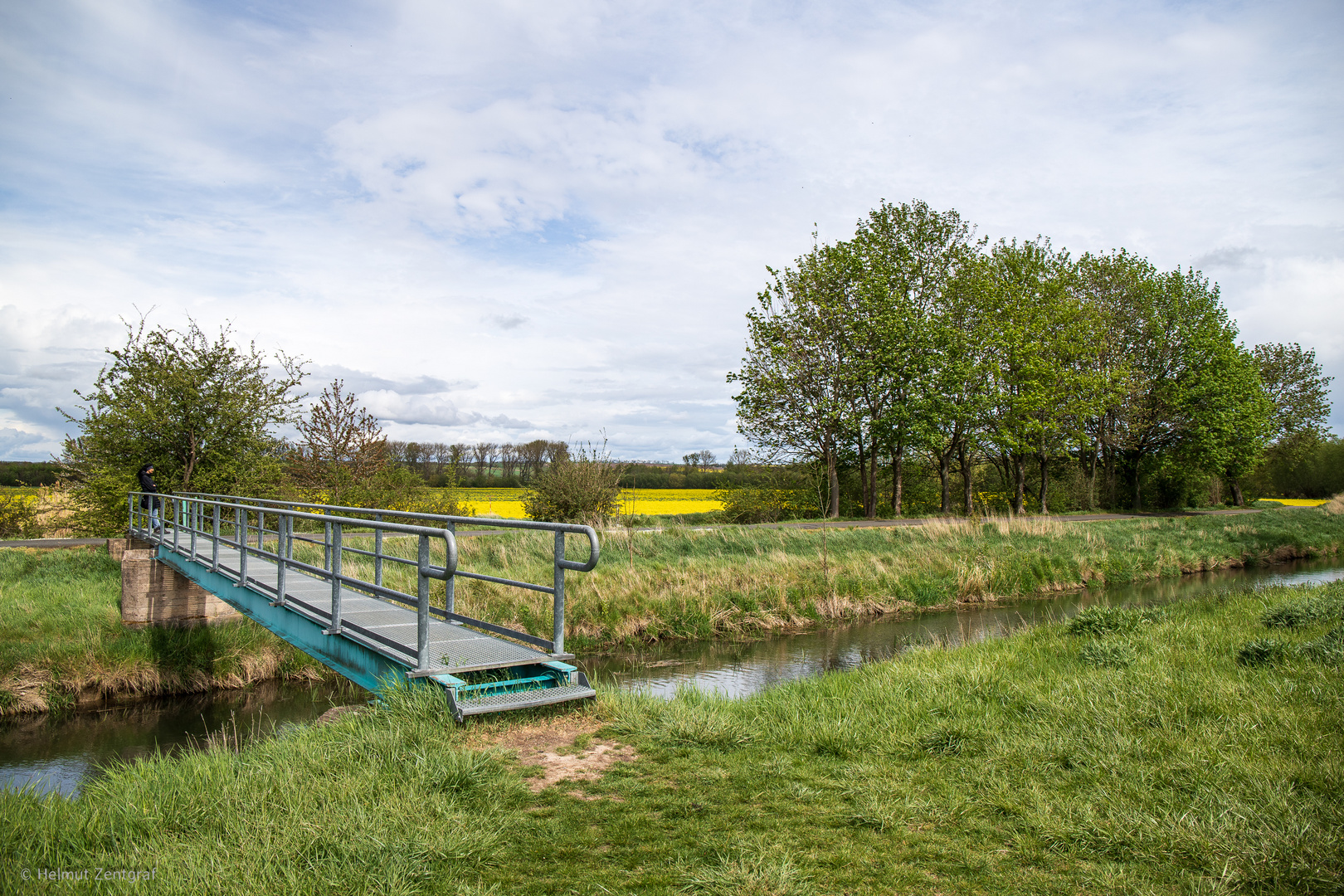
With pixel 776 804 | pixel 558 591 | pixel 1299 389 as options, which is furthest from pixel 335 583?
pixel 1299 389

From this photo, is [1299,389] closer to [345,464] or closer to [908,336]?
[908,336]

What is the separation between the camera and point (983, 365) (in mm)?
31906

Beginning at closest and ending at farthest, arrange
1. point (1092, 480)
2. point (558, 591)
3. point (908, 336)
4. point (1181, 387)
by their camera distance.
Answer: point (558, 591) → point (908, 336) → point (1181, 387) → point (1092, 480)

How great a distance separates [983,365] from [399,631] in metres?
30.0

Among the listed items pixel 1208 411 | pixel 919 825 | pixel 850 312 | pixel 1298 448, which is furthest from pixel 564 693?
pixel 1298 448

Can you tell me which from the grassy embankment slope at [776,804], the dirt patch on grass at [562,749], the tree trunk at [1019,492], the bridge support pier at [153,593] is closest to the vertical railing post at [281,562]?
the grassy embankment slope at [776,804]

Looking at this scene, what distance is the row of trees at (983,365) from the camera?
30844 mm

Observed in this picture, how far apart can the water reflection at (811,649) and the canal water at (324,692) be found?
3cm

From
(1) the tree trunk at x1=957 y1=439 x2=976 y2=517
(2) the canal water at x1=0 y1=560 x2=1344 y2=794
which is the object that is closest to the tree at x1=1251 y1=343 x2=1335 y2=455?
(1) the tree trunk at x1=957 y1=439 x2=976 y2=517

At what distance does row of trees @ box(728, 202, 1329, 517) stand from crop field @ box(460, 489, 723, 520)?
763cm

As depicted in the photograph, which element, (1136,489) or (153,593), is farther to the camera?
(1136,489)

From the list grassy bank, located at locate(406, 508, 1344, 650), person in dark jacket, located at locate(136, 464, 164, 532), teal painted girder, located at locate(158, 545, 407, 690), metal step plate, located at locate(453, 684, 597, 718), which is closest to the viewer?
metal step plate, located at locate(453, 684, 597, 718)

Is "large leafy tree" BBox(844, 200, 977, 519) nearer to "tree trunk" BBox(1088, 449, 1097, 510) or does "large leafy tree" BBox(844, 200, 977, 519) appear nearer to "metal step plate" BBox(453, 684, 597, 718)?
"tree trunk" BBox(1088, 449, 1097, 510)

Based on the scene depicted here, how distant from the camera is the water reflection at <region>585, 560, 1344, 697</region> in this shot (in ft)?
37.6
